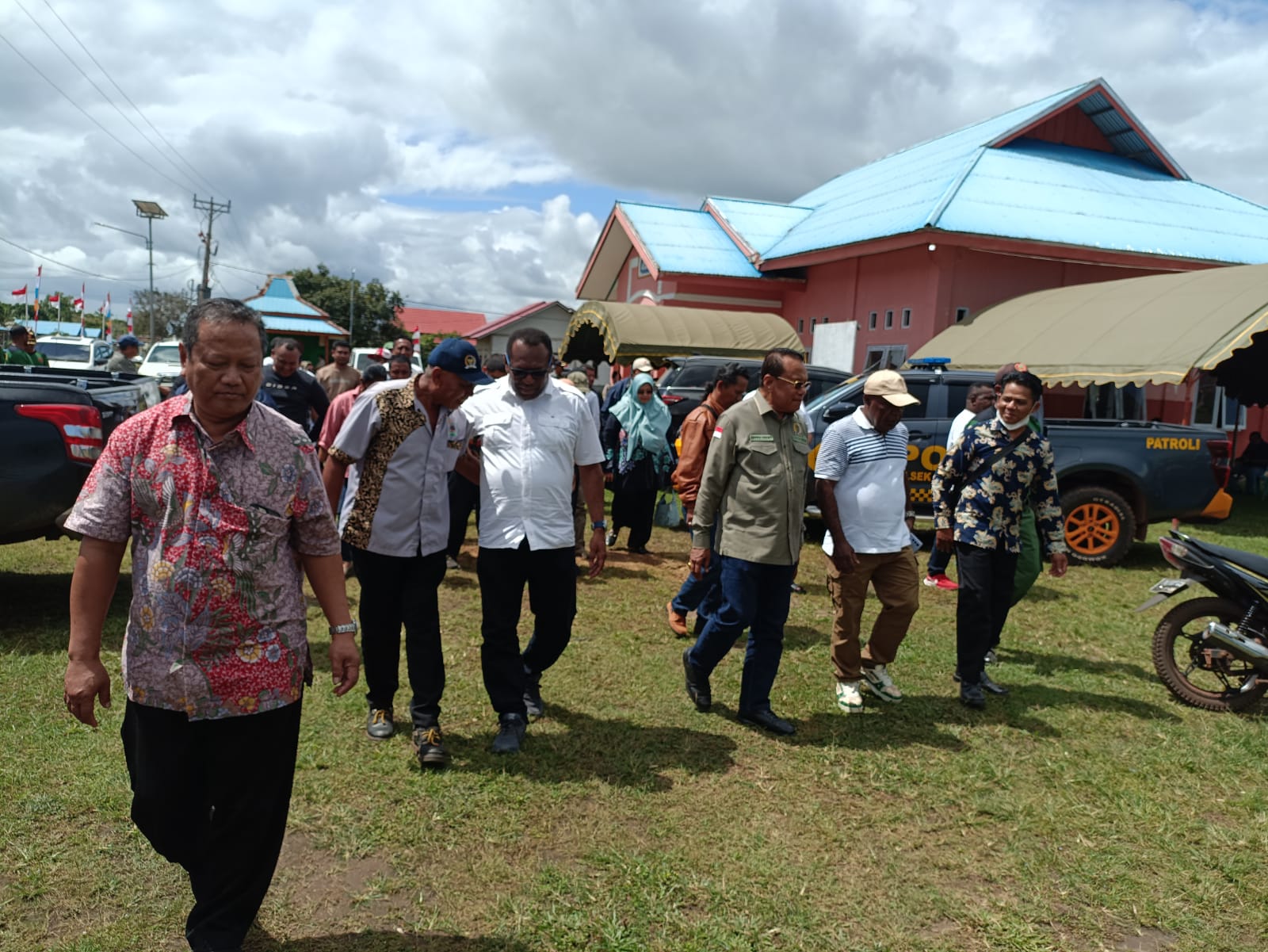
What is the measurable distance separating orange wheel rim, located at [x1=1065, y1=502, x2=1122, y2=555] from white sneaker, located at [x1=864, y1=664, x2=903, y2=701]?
15.7 feet

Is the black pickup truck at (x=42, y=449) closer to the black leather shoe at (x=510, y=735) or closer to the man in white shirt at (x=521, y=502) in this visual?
the man in white shirt at (x=521, y=502)

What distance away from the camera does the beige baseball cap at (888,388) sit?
4.45m

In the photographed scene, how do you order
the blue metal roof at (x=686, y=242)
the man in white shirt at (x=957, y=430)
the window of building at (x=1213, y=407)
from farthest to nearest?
the blue metal roof at (x=686, y=242), the window of building at (x=1213, y=407), the man in white shirt at (x=957, y=430)

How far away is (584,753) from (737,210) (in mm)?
18574

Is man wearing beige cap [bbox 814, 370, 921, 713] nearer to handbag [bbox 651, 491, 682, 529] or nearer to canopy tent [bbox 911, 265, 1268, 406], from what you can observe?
A: handbag [bbox 651, 491, 682, 529]

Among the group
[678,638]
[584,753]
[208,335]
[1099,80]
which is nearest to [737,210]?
[1099,80]

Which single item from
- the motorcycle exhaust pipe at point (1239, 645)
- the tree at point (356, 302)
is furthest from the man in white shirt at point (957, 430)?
the tree at point (356, 302)

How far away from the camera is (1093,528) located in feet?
28.9

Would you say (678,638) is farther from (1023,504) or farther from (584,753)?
(1023,504)

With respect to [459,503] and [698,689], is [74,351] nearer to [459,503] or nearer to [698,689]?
[459,503]

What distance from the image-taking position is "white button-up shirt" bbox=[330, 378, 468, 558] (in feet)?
12.3

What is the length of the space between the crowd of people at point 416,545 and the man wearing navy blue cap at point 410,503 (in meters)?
0.01

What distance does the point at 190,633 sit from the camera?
7.34 ft

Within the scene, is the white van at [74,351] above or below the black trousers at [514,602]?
above
